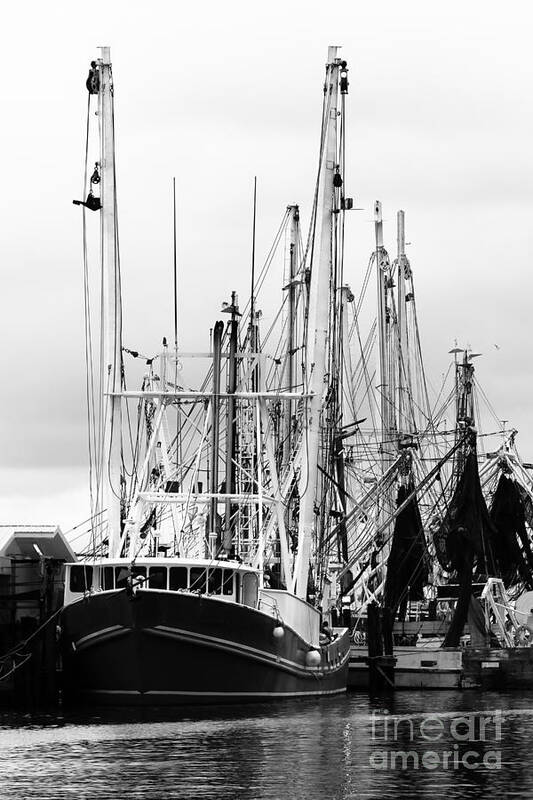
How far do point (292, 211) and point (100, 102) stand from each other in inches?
1180

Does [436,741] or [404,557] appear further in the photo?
[404,557]

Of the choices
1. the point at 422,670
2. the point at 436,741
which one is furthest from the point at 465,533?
the point at 436,741

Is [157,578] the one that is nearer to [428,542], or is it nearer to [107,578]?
[107,578]

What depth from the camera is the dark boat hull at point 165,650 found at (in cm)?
5591

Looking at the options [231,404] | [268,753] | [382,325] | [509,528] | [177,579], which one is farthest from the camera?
[382,325]

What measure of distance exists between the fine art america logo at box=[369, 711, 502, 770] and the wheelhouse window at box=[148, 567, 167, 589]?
867 centimetres

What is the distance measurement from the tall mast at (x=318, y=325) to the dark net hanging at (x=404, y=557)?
19.5 metres

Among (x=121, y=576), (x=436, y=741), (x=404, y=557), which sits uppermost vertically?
(x=404, y=557)

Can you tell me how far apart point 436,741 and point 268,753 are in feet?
21.7

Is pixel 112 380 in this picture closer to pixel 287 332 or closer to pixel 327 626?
pixel 327 626

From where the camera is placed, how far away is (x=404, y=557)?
85188 mm

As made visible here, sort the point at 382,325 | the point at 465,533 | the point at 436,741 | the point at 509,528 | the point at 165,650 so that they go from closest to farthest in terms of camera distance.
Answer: the point at 436,741 < the point at 165,650 < the point at 465,533 < the point at 509,528 < the point at 382,325

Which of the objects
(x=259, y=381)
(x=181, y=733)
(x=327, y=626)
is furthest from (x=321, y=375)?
(x=181, y=733)

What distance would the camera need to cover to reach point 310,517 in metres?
65.1
